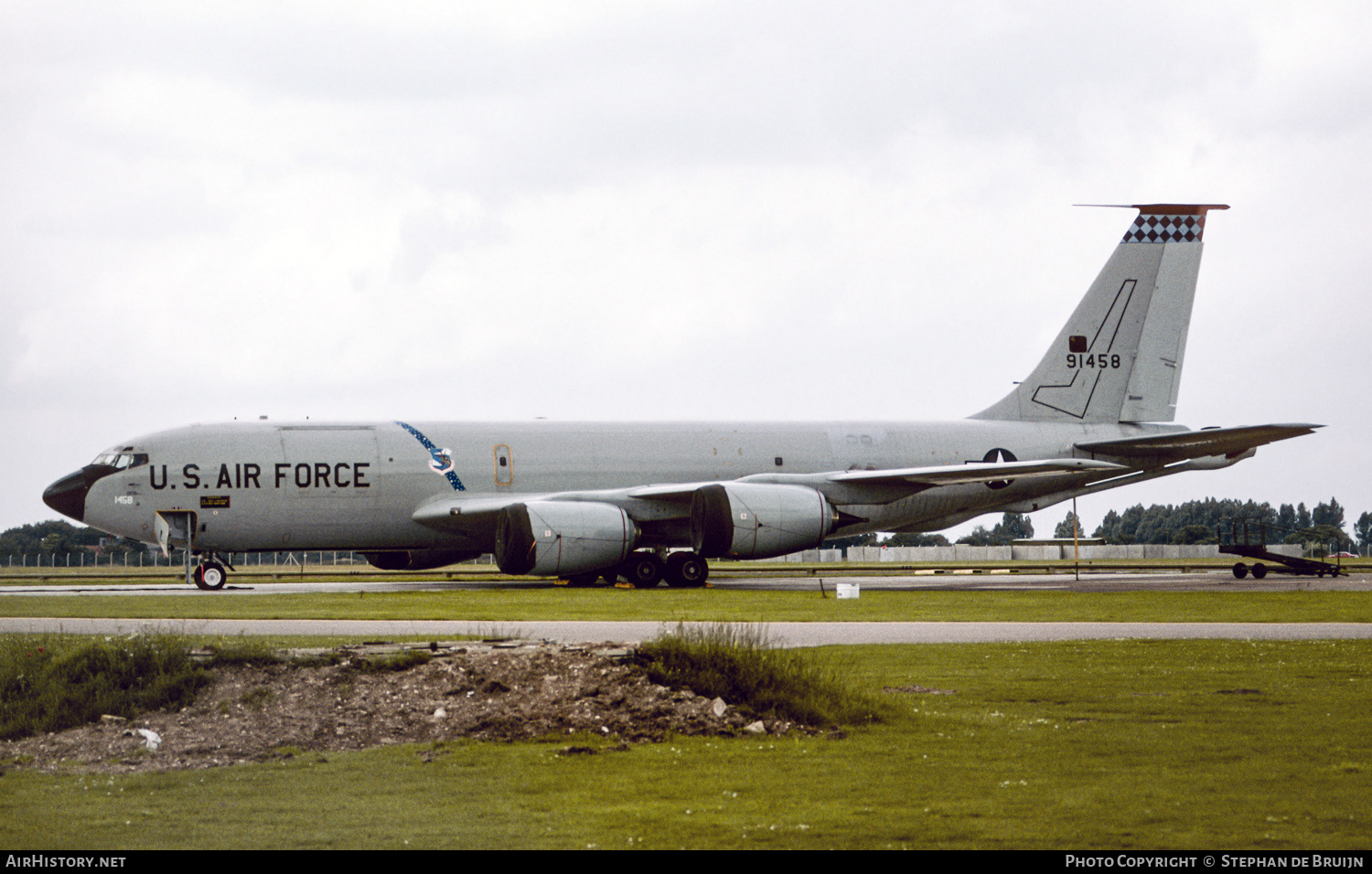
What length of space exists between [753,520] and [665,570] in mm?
2946

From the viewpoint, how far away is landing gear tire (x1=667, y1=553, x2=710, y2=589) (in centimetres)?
3434

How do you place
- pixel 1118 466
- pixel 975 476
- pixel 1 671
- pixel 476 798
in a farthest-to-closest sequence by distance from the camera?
pixel 1118 466 → pixel 975 476 → pixel 1 671 → pixel 476 798

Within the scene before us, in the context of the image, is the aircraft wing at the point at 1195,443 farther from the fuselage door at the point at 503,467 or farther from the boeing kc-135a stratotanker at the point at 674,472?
the fuselage door at the point at 503,467

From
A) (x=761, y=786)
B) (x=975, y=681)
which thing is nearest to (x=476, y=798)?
(x=761, y=786)

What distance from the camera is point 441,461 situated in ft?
115

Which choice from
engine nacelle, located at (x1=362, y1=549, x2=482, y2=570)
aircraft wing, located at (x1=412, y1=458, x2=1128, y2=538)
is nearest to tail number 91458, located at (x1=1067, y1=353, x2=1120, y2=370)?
aircraft wing, located at (x1=412, y1=458, x2=1128, y2=538)

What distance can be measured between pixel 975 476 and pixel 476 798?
93.0 ft

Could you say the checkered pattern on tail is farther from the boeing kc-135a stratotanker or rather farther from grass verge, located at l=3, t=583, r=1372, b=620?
grass verge, located at l=3, t=583, r=1372, b=620

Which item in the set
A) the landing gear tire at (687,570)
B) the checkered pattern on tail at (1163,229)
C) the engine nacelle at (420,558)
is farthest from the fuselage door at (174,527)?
the checkered pattern on tail at (1163,229)

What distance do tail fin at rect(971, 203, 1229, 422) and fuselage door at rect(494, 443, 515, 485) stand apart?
14.9 metres

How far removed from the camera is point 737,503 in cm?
3331

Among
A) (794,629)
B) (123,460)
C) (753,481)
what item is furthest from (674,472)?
(794,629)
